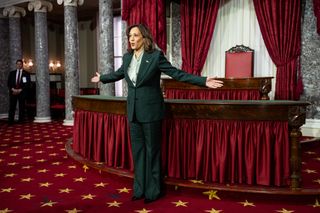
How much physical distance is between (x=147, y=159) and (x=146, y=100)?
21.2 inches

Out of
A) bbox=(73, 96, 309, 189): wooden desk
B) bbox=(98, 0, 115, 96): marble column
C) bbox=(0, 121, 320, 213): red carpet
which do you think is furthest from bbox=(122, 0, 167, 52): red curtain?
bbox=(73, 96, 309, 189): wooden desk

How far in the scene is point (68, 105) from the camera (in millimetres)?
9000

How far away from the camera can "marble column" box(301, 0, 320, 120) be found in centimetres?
651

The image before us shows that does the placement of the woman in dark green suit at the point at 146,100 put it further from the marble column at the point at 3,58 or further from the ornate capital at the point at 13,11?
the marble column at the point at 3,58

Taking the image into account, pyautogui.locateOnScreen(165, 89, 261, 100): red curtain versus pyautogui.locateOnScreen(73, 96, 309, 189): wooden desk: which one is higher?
pyautogui.locateOnScreen(165, 89, 261, 100): red curtain

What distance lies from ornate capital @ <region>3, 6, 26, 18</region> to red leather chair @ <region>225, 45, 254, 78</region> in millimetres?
6244

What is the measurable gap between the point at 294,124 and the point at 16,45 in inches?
362

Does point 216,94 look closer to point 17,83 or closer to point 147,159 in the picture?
point 147,159

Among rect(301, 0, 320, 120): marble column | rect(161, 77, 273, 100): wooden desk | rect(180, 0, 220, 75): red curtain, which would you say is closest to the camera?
rect(161, 77, 273, 100): wooden desk

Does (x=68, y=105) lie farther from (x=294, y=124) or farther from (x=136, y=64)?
(x=294, y=124)

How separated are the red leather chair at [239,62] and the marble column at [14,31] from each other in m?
6.29

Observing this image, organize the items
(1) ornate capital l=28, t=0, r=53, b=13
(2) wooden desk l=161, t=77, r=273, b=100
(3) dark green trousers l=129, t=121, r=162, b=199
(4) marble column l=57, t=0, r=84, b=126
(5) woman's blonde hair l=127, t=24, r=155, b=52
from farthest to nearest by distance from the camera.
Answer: (1) ornate capital l=28, t=0, r=53, b=13
(4) marble column l=57, t=0, r=84, b=126
(2) wooden desk l=161, t=77, r=273, b=100
(3) dark green trousers l=129, t=121, r=162, b=199
(5) woman's blonde hair l=127, t=24, r=155, b=52

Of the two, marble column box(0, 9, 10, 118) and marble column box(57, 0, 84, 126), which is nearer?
marble column box(57, 0, 84, 126)

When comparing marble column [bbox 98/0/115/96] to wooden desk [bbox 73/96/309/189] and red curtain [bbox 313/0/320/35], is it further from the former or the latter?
wooden desk [bbox 73/96/309/189]
